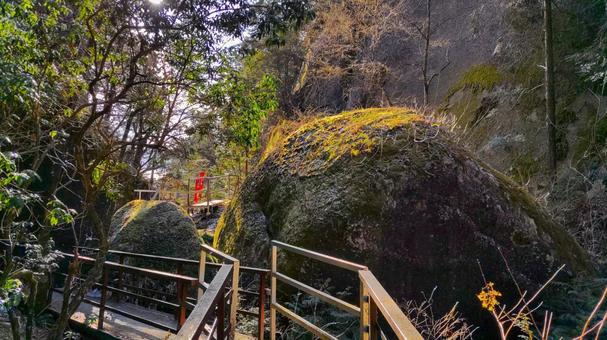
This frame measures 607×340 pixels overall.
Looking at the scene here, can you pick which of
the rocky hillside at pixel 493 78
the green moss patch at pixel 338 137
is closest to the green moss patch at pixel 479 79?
the rocky hillside at pixel 493 78

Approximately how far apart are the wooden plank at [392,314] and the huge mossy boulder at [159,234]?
7879 millimetres

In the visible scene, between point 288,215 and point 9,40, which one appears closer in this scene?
point 9,40

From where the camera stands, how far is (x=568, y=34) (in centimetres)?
1086

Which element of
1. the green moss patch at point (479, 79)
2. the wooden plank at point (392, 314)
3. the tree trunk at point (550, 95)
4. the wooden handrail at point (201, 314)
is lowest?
the wooden handrail at point (201, 314)

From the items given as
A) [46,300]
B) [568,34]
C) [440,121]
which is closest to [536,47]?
[568,34]

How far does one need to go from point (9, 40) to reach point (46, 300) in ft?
19.0

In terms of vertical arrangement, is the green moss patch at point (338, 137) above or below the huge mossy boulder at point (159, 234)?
above

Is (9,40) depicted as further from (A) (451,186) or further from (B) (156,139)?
(A) (451,186)

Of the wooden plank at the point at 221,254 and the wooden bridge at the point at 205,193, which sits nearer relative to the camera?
the wooden plank at the point at 221,254

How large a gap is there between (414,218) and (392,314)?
13.5 feet

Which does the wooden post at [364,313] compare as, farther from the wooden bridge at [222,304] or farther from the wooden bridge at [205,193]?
the wooden bridge at [205,193]

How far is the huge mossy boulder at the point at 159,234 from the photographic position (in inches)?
379

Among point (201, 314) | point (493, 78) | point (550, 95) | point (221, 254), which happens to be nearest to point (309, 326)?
point (221, 254)

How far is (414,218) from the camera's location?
5672mm
